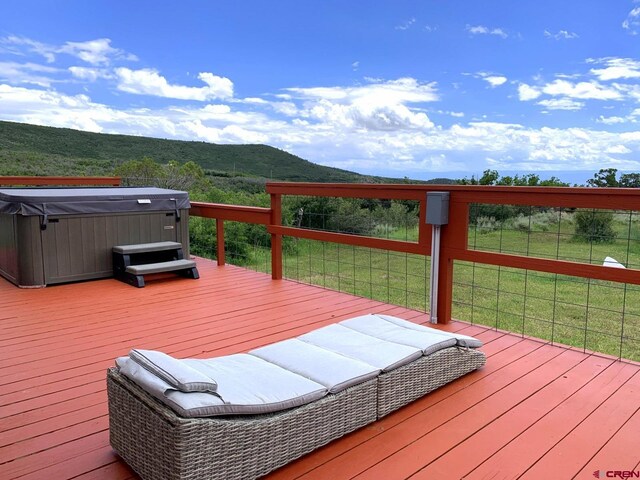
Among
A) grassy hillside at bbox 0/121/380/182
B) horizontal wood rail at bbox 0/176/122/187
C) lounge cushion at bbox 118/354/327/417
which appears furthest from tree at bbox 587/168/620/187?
grassy hillside at bbox 0/121/380/182

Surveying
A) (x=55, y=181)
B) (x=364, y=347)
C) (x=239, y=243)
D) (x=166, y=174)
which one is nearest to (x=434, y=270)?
(x=364, y=347)

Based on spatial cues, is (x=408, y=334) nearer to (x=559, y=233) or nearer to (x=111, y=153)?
(x=559, y=233)

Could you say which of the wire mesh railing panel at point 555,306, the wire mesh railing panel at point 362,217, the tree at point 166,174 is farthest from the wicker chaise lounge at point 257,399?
the tree at point 166,174

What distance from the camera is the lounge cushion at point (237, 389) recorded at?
1.72 meters

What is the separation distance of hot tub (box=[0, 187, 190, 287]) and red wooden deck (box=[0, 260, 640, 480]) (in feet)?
2.46

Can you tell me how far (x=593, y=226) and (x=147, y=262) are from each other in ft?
14.2

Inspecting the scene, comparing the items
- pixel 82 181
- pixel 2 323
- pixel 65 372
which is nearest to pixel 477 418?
pixel 65 372

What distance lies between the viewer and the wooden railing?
111 inches

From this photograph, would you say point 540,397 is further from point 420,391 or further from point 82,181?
point 82,181

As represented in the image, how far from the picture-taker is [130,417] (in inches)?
73.0

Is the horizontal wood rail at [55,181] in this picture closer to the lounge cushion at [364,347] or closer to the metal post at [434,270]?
the metal post at [434,270]

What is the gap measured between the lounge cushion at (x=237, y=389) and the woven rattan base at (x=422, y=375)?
0.37 metres

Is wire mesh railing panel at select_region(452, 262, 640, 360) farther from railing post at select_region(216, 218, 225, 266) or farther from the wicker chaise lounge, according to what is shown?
railing post at select_region(216, 218, 225, 266)

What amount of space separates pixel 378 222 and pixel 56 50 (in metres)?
16.7
